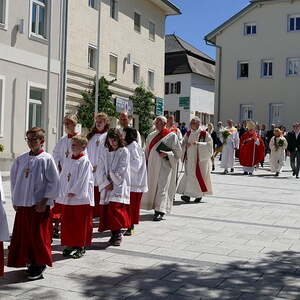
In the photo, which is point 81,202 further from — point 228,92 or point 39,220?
point 228,92

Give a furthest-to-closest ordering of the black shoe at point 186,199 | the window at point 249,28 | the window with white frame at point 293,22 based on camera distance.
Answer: the window at point 249,28, the window with white frame at point 293,22, the black shoe at point 186,199

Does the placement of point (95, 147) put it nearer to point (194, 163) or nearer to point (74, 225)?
point (74, 225)

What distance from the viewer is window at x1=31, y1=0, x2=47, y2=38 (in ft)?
66.2

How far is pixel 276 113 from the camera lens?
39.8 meters

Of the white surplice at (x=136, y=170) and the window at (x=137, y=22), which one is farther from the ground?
the window at (x=137, y=22)

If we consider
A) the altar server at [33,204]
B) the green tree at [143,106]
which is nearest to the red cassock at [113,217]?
the altar server at [33,204]

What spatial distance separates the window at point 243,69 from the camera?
4062 cm

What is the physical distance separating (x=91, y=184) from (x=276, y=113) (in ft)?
114

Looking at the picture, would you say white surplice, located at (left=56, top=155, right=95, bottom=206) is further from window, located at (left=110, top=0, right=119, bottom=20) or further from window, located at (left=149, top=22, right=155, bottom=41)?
window, located at (left=149, top=22, right=155, bottom=41)

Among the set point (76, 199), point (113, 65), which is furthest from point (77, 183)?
point (113, 65)

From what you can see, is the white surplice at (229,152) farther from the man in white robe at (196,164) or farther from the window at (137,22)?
the window at (137,22)

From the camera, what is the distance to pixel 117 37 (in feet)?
92.9

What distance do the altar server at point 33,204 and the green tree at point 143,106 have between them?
81.3 feet

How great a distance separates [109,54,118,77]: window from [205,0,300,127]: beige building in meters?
14.5
